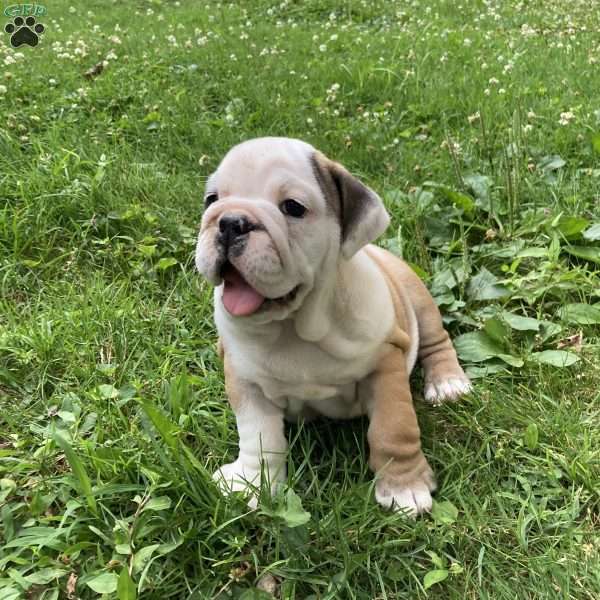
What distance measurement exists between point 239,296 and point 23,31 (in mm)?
6691

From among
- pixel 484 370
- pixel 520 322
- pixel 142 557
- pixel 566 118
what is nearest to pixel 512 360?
pixel 484 370

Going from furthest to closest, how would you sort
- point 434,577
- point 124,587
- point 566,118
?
point 566,118, point 434,577, point 124,587

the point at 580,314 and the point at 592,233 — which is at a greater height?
the point at 592,233

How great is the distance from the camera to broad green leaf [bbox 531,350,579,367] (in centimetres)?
269

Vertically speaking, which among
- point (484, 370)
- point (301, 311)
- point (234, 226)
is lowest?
point (484, 370)

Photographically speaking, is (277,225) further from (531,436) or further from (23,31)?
(23,31)

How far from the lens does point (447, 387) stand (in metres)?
2.74

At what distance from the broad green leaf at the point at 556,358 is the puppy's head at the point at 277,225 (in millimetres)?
1099

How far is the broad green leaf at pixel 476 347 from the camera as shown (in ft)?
9.51

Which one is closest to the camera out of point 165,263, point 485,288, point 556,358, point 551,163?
point 556,358

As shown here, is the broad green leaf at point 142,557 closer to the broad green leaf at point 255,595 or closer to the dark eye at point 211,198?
the broad green leaf at point 255,595

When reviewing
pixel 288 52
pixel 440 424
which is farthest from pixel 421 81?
pixel 440 424

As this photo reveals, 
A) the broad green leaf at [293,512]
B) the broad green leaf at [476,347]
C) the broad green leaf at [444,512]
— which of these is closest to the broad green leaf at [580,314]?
the broad green leaf at [476,347]

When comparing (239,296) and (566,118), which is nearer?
(239,296)
